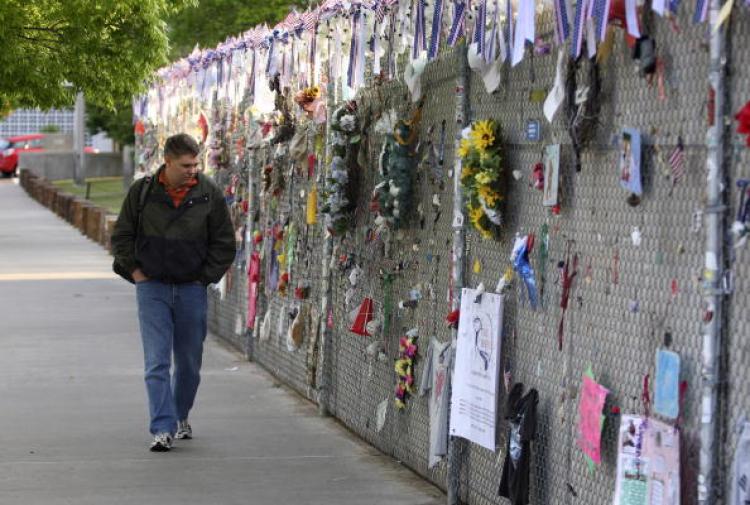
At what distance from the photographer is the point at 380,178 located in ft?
28.2

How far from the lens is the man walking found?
8805 millimetres

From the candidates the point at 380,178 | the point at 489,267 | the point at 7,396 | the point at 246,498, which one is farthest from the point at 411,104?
the point at 7,396

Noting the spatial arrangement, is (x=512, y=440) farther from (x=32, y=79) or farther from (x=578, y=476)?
(x=32, y=79)

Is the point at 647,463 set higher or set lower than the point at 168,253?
lower

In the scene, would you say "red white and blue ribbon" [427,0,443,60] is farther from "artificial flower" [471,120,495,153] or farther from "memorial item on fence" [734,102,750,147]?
"memorial item on fence" [734,102,750,147]

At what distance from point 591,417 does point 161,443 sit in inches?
152

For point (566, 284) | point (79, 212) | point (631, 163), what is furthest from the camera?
point (79, 212)

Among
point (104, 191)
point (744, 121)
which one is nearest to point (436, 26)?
point (744, 121)

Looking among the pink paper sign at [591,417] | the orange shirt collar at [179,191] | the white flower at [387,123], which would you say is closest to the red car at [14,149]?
the orange shirt collar at [179,191]

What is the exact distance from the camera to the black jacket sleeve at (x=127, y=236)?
881 centimetres

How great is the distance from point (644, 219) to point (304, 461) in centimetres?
394

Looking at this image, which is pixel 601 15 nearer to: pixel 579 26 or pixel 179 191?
pixel 579 26

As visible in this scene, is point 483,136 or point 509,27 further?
point 483,136

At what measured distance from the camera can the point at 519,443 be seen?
20.8 ft
